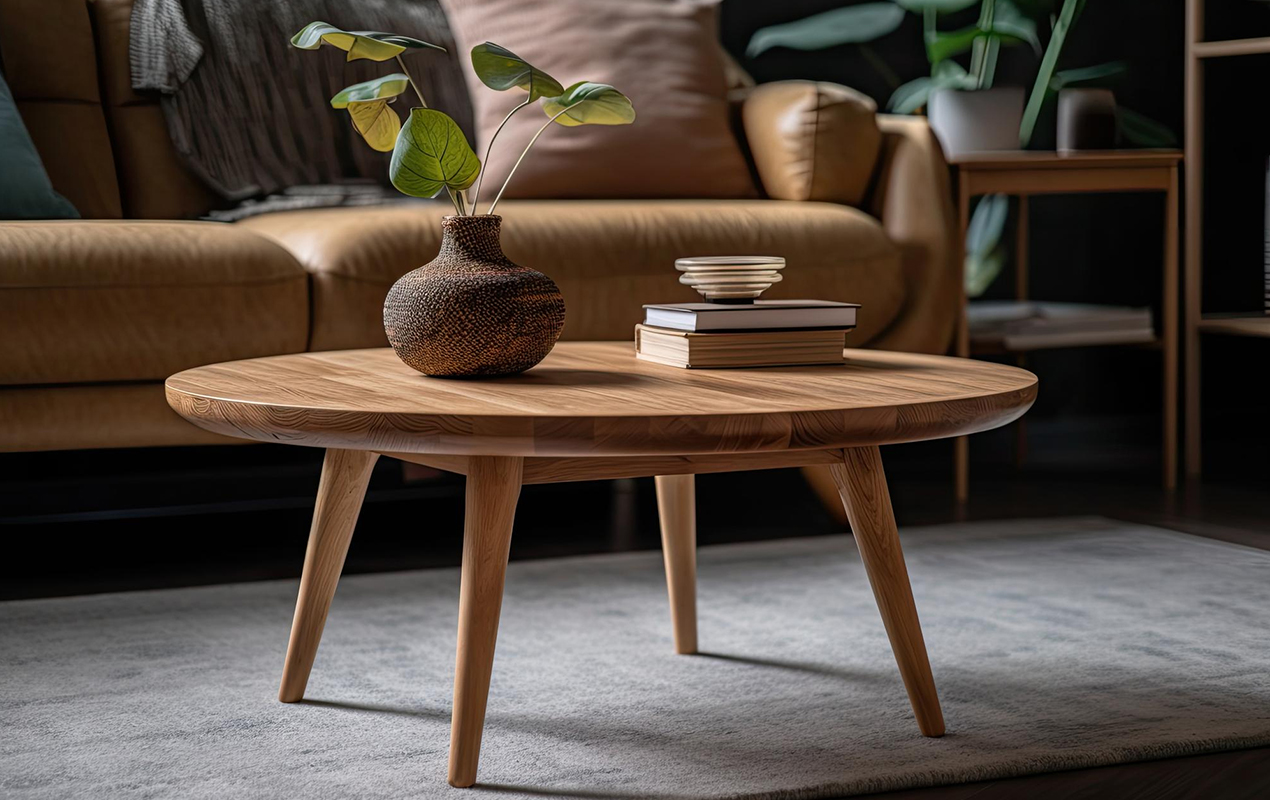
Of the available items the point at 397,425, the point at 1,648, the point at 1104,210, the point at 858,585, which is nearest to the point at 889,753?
the point at 397,425

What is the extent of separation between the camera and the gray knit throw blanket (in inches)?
96.2

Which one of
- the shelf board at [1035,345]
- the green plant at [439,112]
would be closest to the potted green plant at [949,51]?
the shelf board at [1035,345]

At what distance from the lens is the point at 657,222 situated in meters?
2.18

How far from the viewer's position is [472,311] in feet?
3.96

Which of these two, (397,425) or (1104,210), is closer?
(397,425)

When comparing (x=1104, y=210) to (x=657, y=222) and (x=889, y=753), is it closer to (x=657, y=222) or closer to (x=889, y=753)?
(x=657, y=222)

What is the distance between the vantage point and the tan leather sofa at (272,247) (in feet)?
5.98

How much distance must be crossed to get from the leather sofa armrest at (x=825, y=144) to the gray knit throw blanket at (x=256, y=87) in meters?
0.61

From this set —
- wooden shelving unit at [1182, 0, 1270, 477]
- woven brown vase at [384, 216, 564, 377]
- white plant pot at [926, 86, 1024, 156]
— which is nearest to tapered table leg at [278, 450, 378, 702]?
woven brown vase at [384, 216, 564, 377]

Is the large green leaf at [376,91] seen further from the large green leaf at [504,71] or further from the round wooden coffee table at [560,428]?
the round wooden coffee table at [560,428]

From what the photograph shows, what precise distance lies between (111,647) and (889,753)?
0.88 m

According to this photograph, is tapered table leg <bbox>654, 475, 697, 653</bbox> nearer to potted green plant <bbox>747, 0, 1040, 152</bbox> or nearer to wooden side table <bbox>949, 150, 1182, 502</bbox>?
wooden side table <bbox>949, 150, 1182, 502</bbox>

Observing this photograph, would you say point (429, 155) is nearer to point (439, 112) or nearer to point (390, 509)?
point (439, 112)

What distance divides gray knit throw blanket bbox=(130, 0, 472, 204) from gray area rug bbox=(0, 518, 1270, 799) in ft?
2.85
